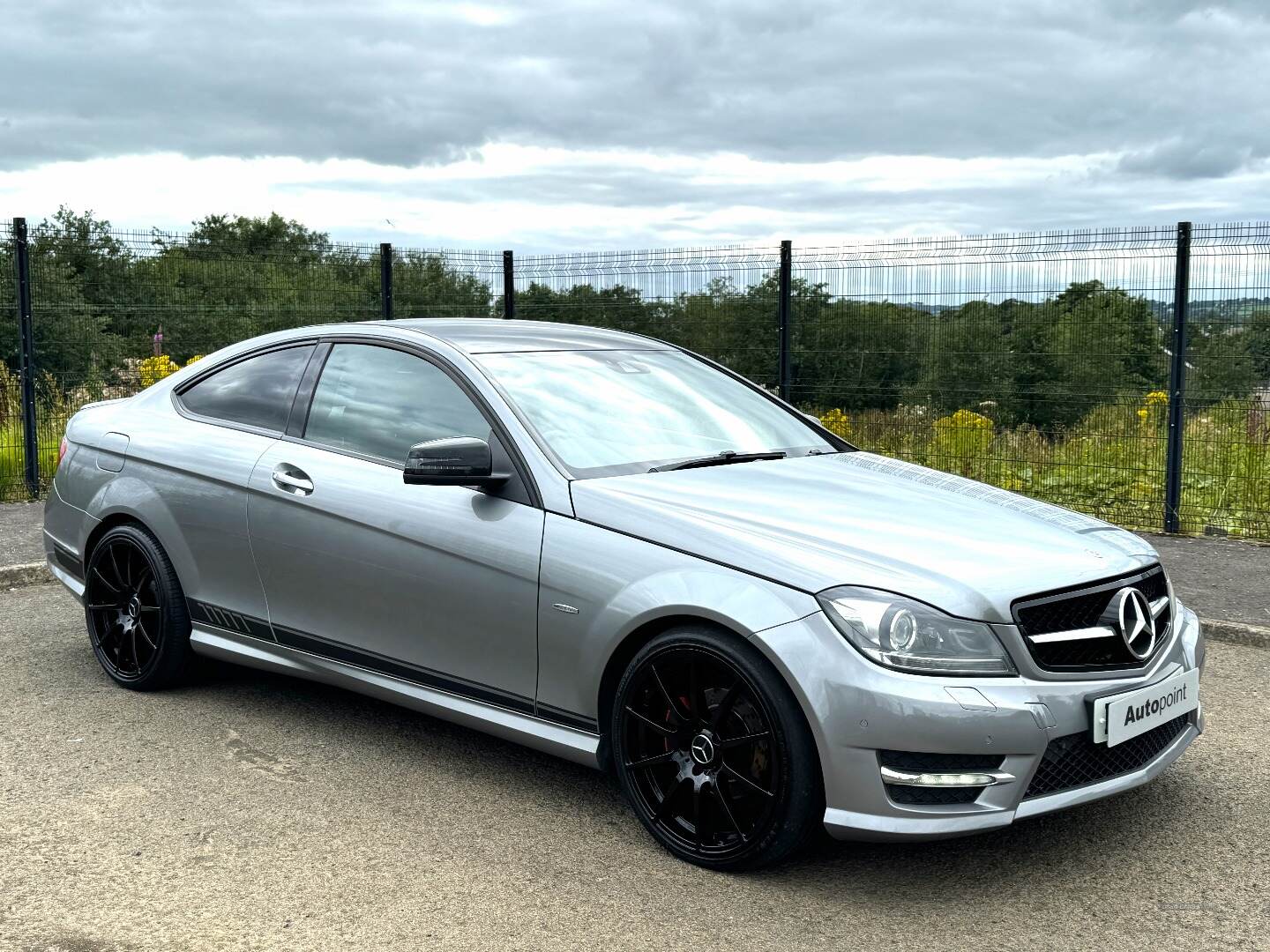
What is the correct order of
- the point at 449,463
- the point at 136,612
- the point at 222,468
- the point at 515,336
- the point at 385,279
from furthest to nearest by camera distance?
the point at 385,279 < the point at 136,612 < the point at 222,468 < the point at 515,336 < the point at 449,463

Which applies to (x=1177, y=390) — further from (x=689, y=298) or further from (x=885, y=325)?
(x=689, y=298)

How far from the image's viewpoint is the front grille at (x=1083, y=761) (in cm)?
369

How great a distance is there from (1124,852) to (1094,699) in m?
0.68

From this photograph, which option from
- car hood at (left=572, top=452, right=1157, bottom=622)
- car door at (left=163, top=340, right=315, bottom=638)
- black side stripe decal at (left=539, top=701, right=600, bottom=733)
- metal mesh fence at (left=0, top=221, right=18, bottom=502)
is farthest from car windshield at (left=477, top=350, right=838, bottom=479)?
metal mesh fence at (left=0, top=221, right=18, bottom=502)

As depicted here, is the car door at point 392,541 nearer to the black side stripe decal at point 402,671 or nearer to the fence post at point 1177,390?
the black side stripe decal at point 402,671

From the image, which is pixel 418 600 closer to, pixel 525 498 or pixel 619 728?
pixel 525 498

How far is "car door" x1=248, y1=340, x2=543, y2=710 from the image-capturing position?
4387 mm

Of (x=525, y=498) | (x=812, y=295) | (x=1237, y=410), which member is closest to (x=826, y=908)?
(x=525, y=498)

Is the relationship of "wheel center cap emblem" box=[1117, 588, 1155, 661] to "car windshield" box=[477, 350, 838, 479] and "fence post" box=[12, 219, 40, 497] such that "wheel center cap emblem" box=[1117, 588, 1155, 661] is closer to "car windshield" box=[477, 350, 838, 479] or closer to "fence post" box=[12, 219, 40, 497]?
"car windshield" box=[477, 350, 838, 479]

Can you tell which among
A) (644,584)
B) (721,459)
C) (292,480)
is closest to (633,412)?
(721,459)

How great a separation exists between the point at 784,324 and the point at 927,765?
27.8 ft

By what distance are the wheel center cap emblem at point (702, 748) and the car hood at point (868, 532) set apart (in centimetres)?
52

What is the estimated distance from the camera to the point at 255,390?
5.57 m

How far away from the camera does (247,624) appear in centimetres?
530
